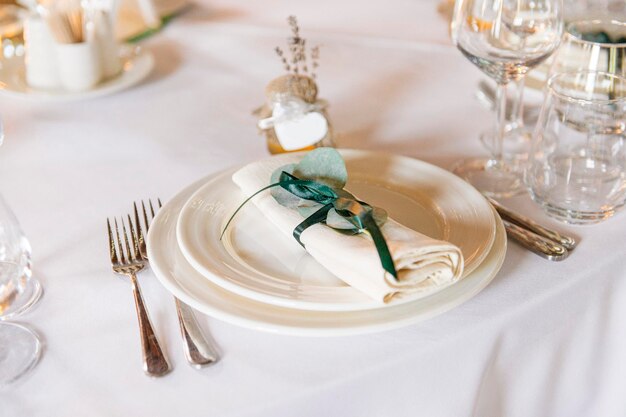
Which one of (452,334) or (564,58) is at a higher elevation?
(564,58)

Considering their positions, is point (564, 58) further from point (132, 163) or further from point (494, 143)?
point (132, 163)

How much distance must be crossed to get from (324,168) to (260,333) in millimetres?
211

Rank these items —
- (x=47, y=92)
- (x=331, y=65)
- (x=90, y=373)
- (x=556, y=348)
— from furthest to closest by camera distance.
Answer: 1. (x=331, y=65)
2. (x=47, y=92)
3. (x=556, y=348)
4. (x=90, y=373)

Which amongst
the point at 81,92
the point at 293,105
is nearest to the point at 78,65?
the point at 81,92

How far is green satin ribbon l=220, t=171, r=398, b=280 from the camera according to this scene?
0.64 m

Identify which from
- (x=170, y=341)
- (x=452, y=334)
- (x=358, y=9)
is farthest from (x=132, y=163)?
(x=358, y=9)

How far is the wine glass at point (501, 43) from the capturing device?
A: 2.94ft

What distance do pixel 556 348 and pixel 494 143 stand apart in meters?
0.32

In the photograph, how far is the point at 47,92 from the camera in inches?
47.9

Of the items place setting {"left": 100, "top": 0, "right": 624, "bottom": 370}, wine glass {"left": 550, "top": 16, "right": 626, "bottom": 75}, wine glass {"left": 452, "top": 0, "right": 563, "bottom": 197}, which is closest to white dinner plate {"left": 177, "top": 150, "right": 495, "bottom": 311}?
place setting {"left": 100, "top": 0, "right": 624, "bottom": 370}

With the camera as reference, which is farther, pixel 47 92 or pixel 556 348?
pixel 47 92

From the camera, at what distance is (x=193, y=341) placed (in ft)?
2.17

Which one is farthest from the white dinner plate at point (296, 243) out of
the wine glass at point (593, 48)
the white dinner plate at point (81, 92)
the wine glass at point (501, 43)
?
the white dinner plate at point (81, 92)

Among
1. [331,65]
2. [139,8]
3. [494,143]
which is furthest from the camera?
[139,8]
